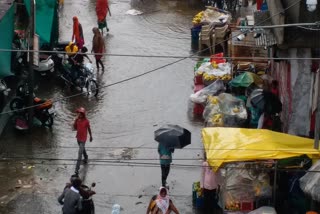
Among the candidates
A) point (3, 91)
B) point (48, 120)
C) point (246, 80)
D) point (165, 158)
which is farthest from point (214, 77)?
point (3, 91)

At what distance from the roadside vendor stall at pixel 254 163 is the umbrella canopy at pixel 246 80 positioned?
4.40 m

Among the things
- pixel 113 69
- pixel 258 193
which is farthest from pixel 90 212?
pixel 113 69

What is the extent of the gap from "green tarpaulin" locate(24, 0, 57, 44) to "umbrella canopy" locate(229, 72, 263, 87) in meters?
5.76

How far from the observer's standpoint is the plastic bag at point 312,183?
11.7 meters

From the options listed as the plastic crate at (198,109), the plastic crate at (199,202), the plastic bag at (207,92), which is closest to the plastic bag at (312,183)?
the plastic crate at (199,202)

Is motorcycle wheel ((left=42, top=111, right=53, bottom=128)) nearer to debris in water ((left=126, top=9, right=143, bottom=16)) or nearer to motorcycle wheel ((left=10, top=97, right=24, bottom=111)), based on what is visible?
motorcycle wheel ((left=10, top=97, right=24, bottom=111))

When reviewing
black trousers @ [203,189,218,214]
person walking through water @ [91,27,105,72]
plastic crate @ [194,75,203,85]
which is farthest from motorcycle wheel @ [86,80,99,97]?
black trousers @ [203,189,218,214]

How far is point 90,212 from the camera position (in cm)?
1291

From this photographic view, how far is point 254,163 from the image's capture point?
1248 centimetres

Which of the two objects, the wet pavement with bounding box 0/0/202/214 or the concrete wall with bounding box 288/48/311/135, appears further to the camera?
the concrete wall with bounding box 288/48/311/135

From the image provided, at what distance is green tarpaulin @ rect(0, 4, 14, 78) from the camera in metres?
17.6

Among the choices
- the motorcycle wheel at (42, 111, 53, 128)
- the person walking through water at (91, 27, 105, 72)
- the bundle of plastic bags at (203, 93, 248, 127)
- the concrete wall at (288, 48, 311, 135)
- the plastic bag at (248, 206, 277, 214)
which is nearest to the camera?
the plastic bag at (248, 206, 277, 214)

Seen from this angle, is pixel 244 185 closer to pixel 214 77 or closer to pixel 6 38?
pixel 214 77

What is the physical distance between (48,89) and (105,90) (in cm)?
163
